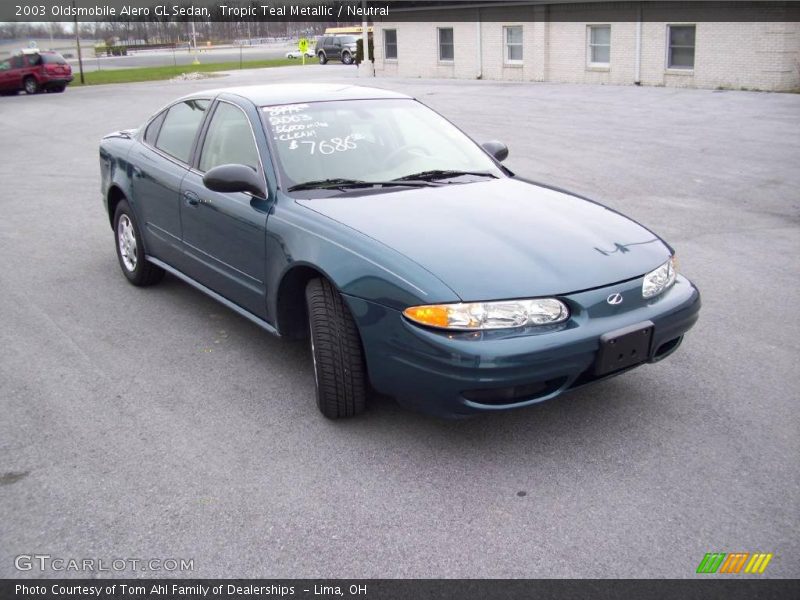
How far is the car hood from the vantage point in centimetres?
373

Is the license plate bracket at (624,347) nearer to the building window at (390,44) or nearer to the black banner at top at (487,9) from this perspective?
the black banner at top at (487,9)

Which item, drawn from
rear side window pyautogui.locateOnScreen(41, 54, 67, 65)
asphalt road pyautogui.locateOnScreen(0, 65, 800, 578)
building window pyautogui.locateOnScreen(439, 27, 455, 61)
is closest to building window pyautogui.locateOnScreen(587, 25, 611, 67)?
building window pyautogui.locateOnScreen(439, 27, 455, 61)

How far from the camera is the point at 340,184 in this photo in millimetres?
4699

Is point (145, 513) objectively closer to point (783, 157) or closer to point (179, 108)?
point (179, 108)

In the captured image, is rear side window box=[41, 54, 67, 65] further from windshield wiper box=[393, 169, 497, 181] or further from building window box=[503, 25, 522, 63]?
windshield wiper box=[393, 169, 497, 181]

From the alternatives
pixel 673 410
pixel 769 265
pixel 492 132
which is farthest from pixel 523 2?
pixel 673 410

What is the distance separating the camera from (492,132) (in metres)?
15.8

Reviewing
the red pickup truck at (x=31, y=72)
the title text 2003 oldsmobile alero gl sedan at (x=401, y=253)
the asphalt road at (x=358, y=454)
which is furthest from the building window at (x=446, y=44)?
the title text 2003 oldsmobile alero gl sedan at (x=401, y=253)

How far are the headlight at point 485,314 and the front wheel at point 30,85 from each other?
110ft

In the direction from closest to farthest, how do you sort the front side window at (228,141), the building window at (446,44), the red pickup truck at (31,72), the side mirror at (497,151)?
the front side window at (228,141) < the side mirror at (497,151) < the red pickup truck at (31,72) < the building window at (446,44)

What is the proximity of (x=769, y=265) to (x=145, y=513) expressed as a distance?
17.8 feet

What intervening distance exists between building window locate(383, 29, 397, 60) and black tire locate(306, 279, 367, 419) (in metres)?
34.2

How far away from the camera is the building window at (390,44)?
120 ft

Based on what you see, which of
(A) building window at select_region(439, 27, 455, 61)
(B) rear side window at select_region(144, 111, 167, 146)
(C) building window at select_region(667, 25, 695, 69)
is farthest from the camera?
(A) building window at select_region(439, 27, 455, 61)
